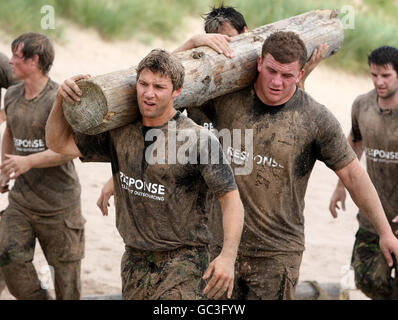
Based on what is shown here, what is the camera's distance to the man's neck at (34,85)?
23.4 ft

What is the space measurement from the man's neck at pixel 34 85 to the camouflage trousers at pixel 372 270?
300 cm

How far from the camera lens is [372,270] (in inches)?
295

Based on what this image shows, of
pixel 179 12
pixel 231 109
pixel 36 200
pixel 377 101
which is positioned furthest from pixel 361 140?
pixel 179 12

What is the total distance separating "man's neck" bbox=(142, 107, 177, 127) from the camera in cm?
491

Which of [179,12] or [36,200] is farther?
[179,12]

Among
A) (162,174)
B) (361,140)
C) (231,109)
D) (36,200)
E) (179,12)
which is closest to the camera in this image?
(162,174)

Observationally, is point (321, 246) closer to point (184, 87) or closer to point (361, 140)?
point (361, 140)

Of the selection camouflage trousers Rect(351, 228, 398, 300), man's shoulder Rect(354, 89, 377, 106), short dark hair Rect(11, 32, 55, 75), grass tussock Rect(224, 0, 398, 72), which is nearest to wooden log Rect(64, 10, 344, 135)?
man's shoulder Rect(354, 89, 377, 106)

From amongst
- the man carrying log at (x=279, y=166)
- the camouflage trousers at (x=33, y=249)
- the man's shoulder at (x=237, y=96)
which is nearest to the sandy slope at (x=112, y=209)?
the camouflage trousers at (x=33, y=249)

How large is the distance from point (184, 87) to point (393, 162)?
2663mm

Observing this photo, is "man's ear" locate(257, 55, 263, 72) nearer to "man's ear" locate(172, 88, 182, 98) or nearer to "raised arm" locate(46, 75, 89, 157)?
"man's ear" locate(172, 88, 182, 98)

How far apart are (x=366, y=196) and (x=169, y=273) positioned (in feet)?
4.85

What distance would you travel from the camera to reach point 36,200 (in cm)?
711

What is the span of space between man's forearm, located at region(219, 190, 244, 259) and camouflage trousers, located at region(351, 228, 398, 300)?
303cm
